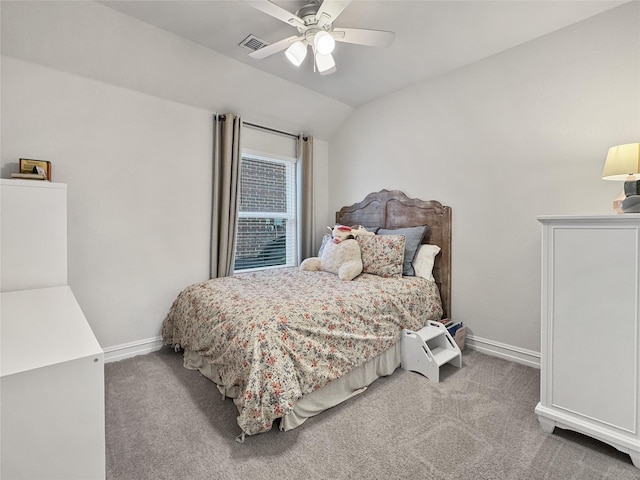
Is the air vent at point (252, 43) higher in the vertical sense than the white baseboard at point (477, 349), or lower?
higher

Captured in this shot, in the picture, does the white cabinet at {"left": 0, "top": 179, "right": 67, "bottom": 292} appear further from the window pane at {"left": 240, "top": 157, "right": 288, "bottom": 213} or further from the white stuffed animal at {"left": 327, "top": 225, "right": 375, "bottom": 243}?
the white stuffed animal at {"left": 327, "top": 225, "right": 375, "bottom": 243}

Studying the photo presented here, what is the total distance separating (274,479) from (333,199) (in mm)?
3233

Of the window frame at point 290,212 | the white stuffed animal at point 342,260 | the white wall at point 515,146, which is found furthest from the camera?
the window frame at point 290,212

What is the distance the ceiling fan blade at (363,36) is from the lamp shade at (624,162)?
1493mm

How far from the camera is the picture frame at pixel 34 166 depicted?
6.85 ft

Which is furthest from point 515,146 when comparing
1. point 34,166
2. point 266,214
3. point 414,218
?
point 34,166

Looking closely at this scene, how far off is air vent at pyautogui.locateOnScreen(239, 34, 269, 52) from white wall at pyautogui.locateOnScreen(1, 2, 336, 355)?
338mm

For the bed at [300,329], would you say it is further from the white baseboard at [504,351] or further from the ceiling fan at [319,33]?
the ceiling fan at [319,33]

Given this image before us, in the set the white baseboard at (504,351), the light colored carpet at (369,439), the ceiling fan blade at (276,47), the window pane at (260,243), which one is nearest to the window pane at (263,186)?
the window pane at (260,243)

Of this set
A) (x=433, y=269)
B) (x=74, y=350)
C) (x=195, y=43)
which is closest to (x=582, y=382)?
(x=433, y=269)

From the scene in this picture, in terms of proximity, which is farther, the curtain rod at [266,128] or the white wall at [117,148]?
the curtain rod at [266,128]

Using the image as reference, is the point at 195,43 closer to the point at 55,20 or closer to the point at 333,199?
the point at 55,20

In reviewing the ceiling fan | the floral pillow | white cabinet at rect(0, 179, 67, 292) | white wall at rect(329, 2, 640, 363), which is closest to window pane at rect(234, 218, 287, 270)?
the floral pillow

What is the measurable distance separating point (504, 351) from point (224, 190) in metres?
2.96
